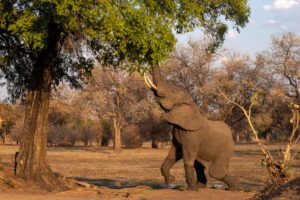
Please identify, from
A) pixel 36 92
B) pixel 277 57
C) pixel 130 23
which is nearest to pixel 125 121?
pixel 277 57

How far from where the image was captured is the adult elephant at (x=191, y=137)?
557 inches

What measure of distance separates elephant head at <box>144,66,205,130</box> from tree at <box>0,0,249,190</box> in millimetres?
1122

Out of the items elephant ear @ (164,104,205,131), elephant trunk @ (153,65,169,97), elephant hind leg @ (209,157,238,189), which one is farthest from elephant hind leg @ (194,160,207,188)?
elephant trunk @ (153,65,169,97)

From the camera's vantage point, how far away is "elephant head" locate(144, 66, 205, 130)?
1416 centimetres

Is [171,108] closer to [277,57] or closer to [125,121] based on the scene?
[277,57]

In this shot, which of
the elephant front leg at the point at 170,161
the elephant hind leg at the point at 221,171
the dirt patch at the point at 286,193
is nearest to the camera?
the dirt patch at the point at 286,193

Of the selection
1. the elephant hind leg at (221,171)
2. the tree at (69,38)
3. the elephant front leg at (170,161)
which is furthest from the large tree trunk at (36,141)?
the elephant hind leg at (221,171)

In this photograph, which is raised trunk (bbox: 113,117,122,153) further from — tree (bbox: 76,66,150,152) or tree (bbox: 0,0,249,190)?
tree (bbox: 0,0,249,190)

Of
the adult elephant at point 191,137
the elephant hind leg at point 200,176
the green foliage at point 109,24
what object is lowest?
the elephant hind leg at point 200,176

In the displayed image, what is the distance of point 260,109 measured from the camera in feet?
171

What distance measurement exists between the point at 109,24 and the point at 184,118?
12.2 feet

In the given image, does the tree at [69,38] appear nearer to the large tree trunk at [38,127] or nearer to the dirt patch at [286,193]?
the large tree trunk at [38,127]

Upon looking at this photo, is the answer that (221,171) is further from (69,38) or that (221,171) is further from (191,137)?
(69,38)

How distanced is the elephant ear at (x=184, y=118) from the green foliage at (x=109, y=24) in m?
1.72
